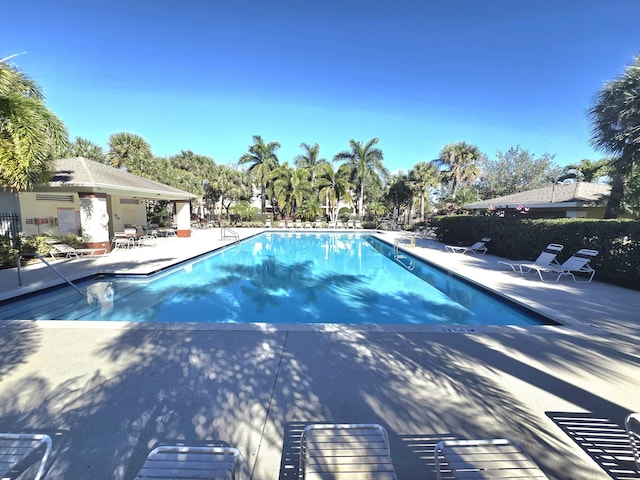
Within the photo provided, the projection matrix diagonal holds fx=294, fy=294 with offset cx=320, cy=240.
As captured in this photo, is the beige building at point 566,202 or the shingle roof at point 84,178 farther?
the beige building at point 566,202

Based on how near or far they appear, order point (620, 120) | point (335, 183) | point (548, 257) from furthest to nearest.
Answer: point (335, 183) < point (620, 120) < point (548, 257)

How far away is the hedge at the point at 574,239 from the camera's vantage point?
7550 millimetres

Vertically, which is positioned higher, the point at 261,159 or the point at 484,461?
the point at 261,159

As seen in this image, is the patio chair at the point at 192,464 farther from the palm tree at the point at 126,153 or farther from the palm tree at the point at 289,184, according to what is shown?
the palm tree at the point at 289,184

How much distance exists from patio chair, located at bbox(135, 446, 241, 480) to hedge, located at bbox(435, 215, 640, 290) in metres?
10.0

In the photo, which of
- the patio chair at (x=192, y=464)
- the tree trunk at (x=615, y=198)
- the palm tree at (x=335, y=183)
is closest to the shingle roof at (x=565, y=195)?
the tree trunk at (x=615, y=198)

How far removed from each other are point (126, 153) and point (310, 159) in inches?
715

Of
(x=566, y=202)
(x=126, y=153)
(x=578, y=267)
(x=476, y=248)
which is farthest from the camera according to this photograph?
(x=126, y=153)

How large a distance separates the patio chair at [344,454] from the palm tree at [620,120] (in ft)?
40.0

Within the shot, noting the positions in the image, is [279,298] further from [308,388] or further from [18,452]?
[18,452]

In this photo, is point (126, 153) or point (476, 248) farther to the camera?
point (126, 153)

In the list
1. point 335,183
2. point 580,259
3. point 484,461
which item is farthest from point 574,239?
point 335,183

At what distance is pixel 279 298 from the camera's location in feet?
27.1

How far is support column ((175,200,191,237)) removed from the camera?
67.7 ft
